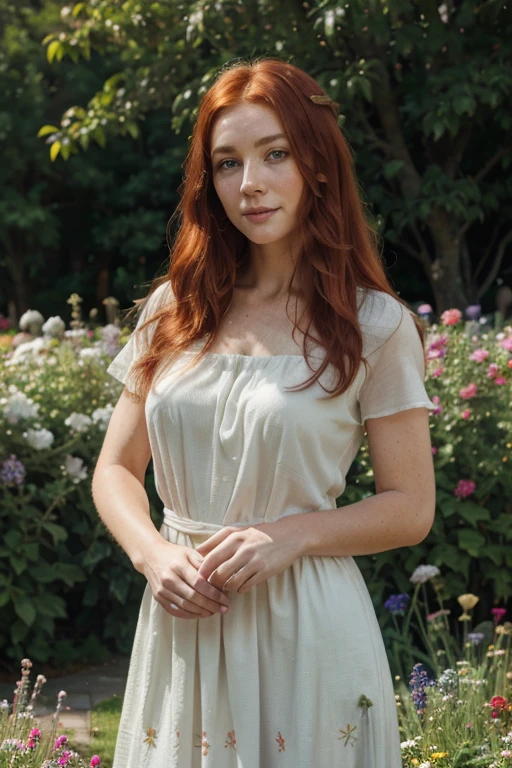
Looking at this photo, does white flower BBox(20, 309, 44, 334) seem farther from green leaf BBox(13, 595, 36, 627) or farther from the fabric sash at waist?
the fabric sash at waist

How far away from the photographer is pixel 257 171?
1.85 m

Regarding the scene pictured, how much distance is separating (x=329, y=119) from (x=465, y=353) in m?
2.76

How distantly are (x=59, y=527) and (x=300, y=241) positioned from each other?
2.81m

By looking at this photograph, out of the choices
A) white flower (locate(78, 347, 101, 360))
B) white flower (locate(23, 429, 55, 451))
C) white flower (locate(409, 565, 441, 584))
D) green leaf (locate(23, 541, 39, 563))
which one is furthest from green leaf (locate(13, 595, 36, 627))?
white flower (locate(409, 565, 441, 584))

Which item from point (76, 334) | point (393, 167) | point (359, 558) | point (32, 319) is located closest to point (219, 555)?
point (359, 558)

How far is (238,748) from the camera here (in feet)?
5.75

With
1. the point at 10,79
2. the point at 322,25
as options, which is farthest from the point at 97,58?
the point at 322,25

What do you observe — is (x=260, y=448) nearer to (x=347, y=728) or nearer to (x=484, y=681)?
(x=347, y=728)

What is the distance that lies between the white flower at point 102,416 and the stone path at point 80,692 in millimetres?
1037

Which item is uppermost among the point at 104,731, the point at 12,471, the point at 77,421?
the point at 77,421

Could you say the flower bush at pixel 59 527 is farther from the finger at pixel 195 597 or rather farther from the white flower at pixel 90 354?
the finger at pixel 195 597

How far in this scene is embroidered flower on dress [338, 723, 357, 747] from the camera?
70.1 inches

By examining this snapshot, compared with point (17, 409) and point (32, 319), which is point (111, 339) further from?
point (32, 319)

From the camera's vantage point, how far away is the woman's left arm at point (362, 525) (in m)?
1.70
